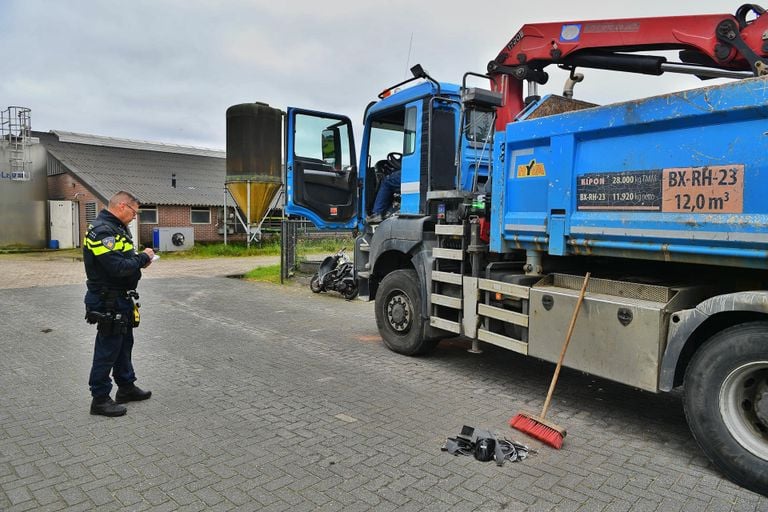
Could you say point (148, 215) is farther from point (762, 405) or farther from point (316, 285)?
point (762, 405)

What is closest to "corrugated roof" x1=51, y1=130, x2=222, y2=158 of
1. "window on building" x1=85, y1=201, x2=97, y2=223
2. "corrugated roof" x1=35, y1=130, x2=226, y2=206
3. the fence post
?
"corrugated roof" x1=35, y1=130, x2=226, y2=206

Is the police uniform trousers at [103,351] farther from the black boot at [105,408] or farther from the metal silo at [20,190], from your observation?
the metal silo at [20,190]

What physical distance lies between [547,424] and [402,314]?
2.59 metres

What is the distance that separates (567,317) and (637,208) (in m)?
0.99

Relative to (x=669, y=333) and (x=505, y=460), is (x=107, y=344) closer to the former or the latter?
(x=505, y=460)

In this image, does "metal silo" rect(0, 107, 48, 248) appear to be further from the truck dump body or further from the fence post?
the truck dump body

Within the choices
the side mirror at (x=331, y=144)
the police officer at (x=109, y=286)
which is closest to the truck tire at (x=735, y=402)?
the police officer at (x=109, y=286)

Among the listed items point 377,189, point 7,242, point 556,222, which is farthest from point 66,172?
point 556,222

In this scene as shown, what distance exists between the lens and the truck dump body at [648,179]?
3.28 m

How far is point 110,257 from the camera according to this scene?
4352 millimetres

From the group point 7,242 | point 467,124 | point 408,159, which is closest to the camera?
point 467,124

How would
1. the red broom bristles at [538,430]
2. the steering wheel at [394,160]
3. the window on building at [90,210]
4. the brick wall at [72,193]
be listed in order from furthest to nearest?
the brick wall at [72,193]
the window on building at [90,210]
the steering wheel at [394,160]
the red broom bristles at [538,430]

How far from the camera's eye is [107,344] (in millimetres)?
4504

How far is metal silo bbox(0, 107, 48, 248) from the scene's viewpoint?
79.0ft
